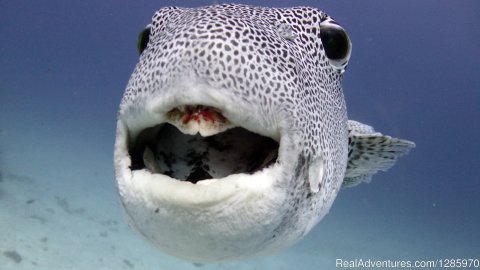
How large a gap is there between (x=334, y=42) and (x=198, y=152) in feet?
4.33

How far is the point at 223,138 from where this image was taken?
2529 mm

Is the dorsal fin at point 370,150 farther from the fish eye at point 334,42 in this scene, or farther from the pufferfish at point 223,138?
the pufferfish at point 223,138

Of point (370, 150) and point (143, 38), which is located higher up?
point (143, 38)

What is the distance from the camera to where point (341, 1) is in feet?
278

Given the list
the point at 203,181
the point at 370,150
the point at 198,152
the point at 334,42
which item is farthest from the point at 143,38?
the point at 370,150

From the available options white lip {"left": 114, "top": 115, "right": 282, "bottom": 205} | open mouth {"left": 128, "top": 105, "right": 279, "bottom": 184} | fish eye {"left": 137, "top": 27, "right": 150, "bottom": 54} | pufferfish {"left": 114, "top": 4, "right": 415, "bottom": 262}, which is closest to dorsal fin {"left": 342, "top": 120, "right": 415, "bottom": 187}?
pufferfish {"left": 114, "top": 4, "right": 415, "bottom": 262}

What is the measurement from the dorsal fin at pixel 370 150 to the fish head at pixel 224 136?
6.61 ft

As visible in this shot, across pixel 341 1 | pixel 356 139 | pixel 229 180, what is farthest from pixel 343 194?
pixel 341 1

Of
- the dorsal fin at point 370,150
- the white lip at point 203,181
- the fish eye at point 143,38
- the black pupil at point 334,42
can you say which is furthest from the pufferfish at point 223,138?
the dorsal fin at point 370,150

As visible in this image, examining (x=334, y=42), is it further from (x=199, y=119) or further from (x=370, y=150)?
(x=370, y=150)

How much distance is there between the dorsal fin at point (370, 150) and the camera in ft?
14.3

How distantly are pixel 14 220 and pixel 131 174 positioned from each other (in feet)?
43.3

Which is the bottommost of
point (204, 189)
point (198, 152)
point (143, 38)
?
point (204, 189)

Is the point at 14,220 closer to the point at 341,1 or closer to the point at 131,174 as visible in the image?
the point at 131,174
